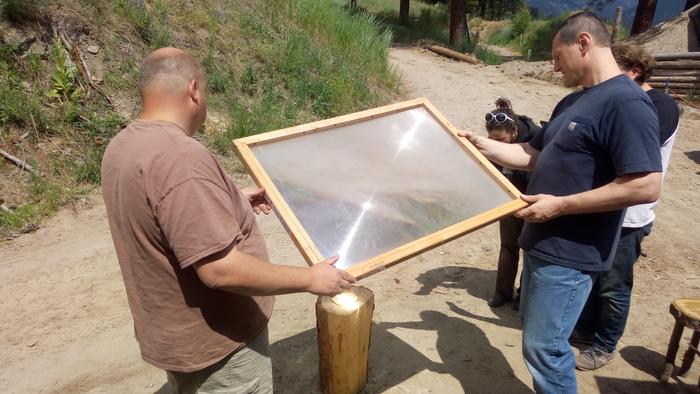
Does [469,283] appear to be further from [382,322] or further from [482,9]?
[482,9]

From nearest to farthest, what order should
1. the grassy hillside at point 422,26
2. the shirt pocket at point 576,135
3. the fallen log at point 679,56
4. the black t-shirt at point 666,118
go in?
1. the shirt pocket at point 576,135
2. the black t-shirt at point 666,118
3. the fallen log at point 679,56
4. the grassy hillside at point 422,26

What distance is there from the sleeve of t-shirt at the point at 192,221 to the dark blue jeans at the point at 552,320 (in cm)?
159

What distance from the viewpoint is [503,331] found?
3.71m

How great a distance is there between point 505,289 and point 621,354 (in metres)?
0.94

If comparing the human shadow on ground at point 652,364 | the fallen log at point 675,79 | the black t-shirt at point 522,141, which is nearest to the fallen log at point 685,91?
the fallen log at point 675,79

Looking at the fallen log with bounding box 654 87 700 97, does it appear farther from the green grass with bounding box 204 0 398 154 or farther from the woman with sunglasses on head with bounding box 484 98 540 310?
the woman with sunglasses on head with bounding box 484 98 540 310

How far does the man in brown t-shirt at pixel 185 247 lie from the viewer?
4.86 ft

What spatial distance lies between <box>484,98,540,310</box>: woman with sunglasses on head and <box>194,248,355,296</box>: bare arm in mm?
2127

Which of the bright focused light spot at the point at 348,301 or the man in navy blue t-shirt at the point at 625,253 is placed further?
the man in navy blue t-shirt at the point at 625,253

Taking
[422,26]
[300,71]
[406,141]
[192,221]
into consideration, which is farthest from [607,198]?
[422,26]

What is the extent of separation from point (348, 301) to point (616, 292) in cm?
180

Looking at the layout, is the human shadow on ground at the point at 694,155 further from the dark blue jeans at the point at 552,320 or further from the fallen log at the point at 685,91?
the dark blue jeans at the point at 552,320

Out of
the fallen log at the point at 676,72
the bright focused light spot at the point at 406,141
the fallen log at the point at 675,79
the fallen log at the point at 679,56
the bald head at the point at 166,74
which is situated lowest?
the fallen log at the point at 675,79

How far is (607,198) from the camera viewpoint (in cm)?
203
